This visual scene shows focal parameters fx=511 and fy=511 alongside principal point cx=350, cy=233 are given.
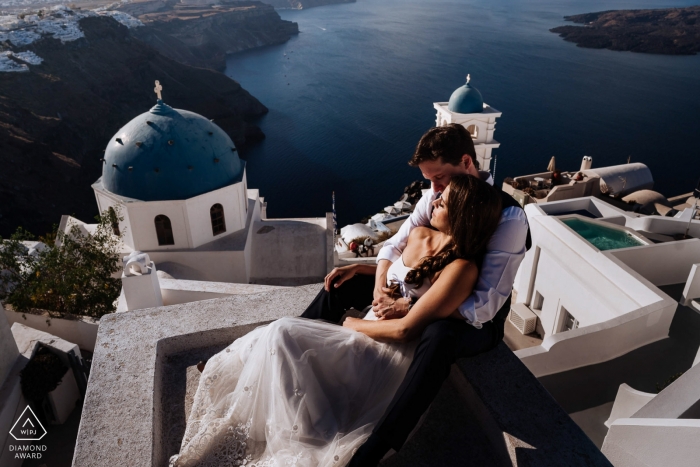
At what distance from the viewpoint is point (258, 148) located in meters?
40.7

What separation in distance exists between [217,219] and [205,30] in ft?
229

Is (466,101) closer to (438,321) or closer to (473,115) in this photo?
(473,115)

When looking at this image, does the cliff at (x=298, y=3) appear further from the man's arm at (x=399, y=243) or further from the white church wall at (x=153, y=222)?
the man's arm at (x=399, y=243)

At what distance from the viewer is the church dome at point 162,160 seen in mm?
A: 10070

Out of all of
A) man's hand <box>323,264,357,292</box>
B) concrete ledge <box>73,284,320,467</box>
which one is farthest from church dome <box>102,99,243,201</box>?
man's hand <box>323,264,357,292</box>

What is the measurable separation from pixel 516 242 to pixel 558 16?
9991 centimetres

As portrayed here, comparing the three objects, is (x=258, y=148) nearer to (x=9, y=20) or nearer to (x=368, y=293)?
(x=9, y=20)

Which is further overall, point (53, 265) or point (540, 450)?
point (53, 265)

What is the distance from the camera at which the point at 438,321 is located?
9.18 feet

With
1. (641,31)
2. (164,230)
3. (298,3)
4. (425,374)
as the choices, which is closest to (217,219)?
(164,230)

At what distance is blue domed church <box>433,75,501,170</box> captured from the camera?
59.5 ft

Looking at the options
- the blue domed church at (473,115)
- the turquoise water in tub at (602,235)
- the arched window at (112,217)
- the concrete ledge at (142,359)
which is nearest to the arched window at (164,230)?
the arched window at (112,217)

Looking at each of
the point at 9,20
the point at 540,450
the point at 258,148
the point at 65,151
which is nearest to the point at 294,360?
the point at 540,450

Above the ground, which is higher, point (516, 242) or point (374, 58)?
point (516, 242)
